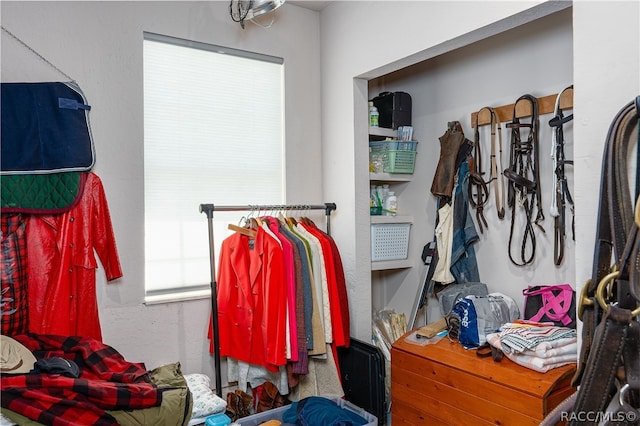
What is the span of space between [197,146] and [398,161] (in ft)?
4.40

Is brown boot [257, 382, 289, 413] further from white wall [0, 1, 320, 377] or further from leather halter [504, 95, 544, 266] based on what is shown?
leather halter [504, 95, 544, 266]

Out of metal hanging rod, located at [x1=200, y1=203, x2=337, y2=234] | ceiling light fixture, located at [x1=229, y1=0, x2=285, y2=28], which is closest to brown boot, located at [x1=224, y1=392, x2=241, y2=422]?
metal hanging rod, located at [x1=200, y1=203, x2=337, y2=234]

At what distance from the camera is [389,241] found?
3.16 metres

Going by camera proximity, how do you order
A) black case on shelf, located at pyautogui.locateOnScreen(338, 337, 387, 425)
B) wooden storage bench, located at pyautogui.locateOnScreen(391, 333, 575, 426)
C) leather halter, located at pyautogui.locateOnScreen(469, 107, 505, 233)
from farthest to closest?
leather halter, located at pyautogui.locateOnScreen(469, 107, 505, 233) → black case on shelf, located at pyautogui.locateOnScreen(338, 337, 387, 425) → wooden storage bench, located at pyautogui.locateOnScreen(391, 333, 575, 426)

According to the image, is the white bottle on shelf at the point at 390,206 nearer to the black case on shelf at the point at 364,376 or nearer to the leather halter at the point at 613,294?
the black case on shelf at the point at 364,376

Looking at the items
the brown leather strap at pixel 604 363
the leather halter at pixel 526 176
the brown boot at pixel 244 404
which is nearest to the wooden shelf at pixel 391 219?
the leather halter at pixel 526 176

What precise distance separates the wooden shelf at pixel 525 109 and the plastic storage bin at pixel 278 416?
1863mm

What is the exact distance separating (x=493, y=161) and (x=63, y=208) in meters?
2.41

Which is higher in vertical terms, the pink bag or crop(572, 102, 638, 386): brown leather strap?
crop(572, 102, 638, 386): brown leather strap

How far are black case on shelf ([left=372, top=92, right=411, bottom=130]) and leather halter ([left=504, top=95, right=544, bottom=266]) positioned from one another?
Result: 76cm

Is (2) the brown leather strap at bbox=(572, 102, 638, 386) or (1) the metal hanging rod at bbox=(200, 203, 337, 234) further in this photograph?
(1) the metal hanging rod at bbox=(200, 203, 337, 234)

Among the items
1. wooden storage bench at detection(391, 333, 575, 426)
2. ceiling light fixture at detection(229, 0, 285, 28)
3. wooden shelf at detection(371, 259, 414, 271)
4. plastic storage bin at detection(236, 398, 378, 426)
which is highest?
ceiling light fixture at detection(229, 0, 285, 28)

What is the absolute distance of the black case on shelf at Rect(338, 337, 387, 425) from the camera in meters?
2.63

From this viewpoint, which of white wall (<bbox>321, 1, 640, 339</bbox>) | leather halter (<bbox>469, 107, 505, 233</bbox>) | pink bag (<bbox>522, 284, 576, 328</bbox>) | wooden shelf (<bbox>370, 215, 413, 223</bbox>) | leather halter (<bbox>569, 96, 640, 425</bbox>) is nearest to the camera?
leather halter (<bbox>569, 96, 640, 425</bbox>)
